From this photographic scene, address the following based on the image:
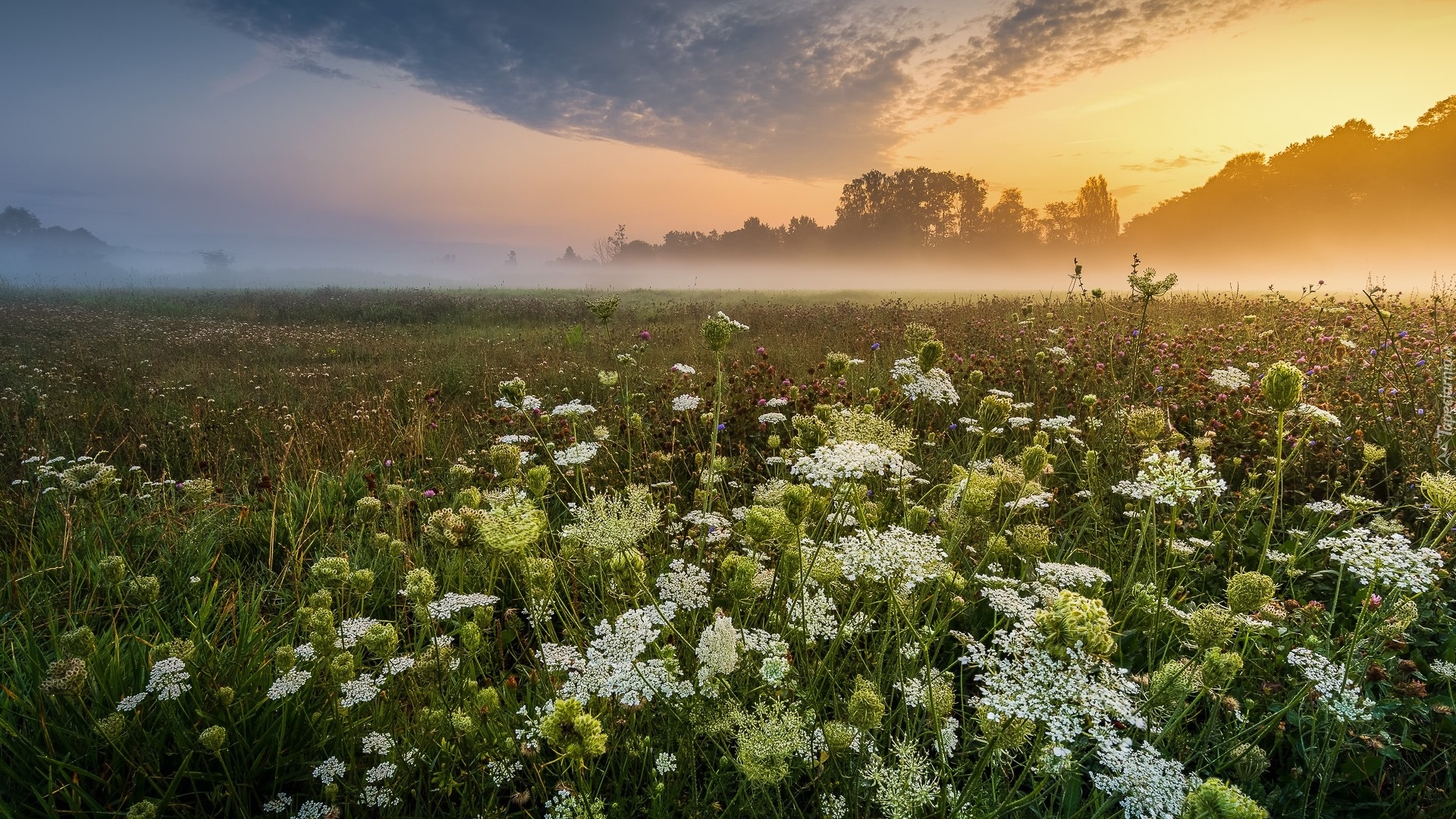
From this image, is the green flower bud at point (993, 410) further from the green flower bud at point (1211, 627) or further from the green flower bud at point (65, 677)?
the green flower bud at point (65, 677)

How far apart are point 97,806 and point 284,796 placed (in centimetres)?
60

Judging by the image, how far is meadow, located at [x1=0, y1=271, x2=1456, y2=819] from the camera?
62.8 inches

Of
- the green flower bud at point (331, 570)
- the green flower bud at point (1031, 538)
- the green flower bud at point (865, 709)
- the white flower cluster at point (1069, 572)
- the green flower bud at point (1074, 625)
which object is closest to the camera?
the green flower bud at point (1074, 625)

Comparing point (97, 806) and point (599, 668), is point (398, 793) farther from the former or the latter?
point (97, 806)

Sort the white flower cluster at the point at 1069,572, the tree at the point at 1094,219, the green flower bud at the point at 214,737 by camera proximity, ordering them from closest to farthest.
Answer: the green flower bud at the point at 214,737 < the white flower cluster at the point at 1069,572 < the tree at the point at 1094,219

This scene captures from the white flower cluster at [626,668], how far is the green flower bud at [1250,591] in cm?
154

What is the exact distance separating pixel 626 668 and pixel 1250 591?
1693 mm

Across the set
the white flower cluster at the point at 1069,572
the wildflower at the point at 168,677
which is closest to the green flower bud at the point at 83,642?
the wildflower at the point at 168,677

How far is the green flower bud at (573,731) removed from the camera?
1.23m

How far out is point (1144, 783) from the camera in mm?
1357

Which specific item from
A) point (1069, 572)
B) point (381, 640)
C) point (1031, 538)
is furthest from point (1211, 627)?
point (381, 640)

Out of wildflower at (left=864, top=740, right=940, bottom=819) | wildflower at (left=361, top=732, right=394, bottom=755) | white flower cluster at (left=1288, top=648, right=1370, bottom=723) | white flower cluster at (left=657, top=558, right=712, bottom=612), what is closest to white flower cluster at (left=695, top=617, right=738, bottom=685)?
white flower cluster at (left=657, top=558, right=712, bottom=612)

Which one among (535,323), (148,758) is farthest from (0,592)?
(535,323)

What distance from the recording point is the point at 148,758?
191 centimetres
